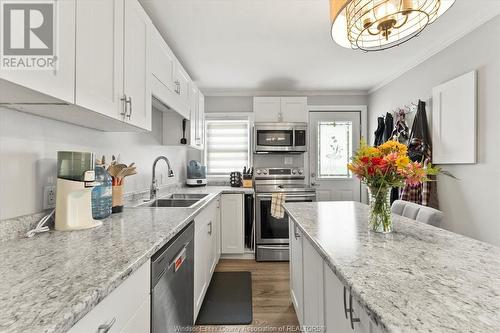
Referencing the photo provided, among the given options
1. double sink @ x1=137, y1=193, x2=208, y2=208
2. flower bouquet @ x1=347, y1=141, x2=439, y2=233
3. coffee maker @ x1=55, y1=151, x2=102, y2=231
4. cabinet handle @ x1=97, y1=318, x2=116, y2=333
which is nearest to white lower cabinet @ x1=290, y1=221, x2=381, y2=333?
flower bouquet @ x1=347, y1=141, x2=439, y2=233

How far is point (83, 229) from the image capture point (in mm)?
1111

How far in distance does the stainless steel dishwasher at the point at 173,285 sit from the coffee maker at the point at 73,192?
418 millimetres

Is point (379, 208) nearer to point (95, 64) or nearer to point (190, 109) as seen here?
point (95, 64)

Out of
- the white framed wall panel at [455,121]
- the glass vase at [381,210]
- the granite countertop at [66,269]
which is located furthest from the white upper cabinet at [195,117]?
the white framed wall panel at [455,121]

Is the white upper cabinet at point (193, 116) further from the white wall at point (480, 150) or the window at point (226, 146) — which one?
the white wall at point (480, 150)

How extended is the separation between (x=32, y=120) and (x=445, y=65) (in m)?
3.32

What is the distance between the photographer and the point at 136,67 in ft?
4.74

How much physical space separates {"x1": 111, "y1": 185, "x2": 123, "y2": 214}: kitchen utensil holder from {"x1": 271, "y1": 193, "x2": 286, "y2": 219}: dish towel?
6.25 ft

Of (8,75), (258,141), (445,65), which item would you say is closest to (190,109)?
(258,141)

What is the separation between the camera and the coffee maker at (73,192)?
1088mm

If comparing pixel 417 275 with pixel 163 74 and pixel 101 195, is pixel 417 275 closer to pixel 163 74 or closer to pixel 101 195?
pixel 101 195

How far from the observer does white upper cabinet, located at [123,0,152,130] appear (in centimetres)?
133

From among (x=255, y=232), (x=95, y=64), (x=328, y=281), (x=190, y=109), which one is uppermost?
(x=190, y=109)

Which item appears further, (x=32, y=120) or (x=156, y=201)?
(x=156, y=201)
